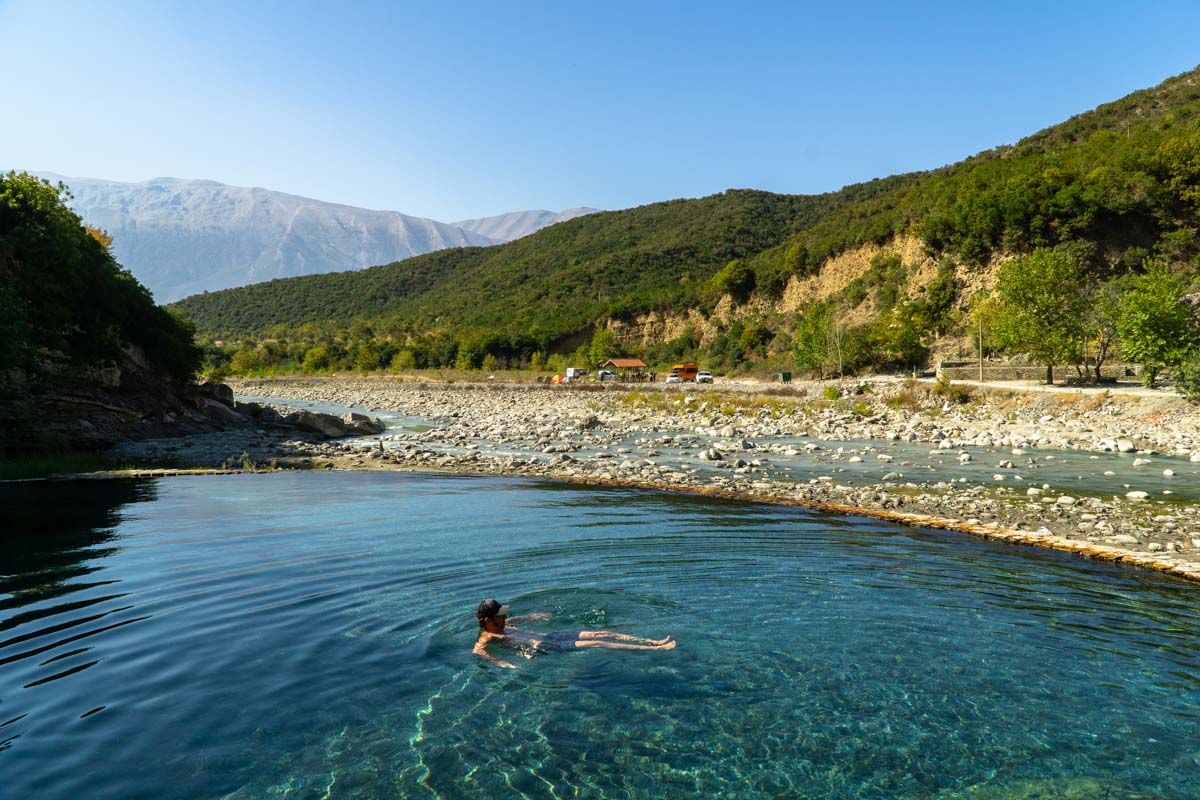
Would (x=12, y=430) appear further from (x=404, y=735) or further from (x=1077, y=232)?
(x=1077, y=232)

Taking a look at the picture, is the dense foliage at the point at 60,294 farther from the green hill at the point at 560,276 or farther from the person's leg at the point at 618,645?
the green hill at the point at 560,276

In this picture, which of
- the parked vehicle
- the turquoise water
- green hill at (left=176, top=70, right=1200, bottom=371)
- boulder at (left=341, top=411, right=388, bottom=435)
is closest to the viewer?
the turquoise water

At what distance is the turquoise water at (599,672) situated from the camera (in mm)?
5059

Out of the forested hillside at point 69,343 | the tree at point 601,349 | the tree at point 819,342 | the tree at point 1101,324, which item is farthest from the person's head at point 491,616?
the tree at point 601,349

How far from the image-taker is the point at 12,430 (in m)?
21.6

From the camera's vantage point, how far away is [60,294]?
88.3 ft

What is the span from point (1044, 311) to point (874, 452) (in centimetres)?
2551

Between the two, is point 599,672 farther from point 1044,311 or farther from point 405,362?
point 405,362

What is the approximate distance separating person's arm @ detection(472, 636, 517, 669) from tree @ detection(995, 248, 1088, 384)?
41.9m

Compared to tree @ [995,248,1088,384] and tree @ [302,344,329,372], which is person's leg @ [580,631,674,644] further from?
tree @ [302,344,329,372]

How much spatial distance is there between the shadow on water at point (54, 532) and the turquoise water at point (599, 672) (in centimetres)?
11

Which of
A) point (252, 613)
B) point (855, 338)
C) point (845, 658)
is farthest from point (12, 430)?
point (855, 338)

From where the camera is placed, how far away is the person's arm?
7.09 metres

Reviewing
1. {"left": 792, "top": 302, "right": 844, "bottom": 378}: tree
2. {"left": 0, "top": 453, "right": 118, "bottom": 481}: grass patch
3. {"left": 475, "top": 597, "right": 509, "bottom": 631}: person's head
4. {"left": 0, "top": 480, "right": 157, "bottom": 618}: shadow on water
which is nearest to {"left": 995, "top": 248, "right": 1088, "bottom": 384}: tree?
{"left": 792, "top": 302, "right": 844, "bottom": 378}: tree
